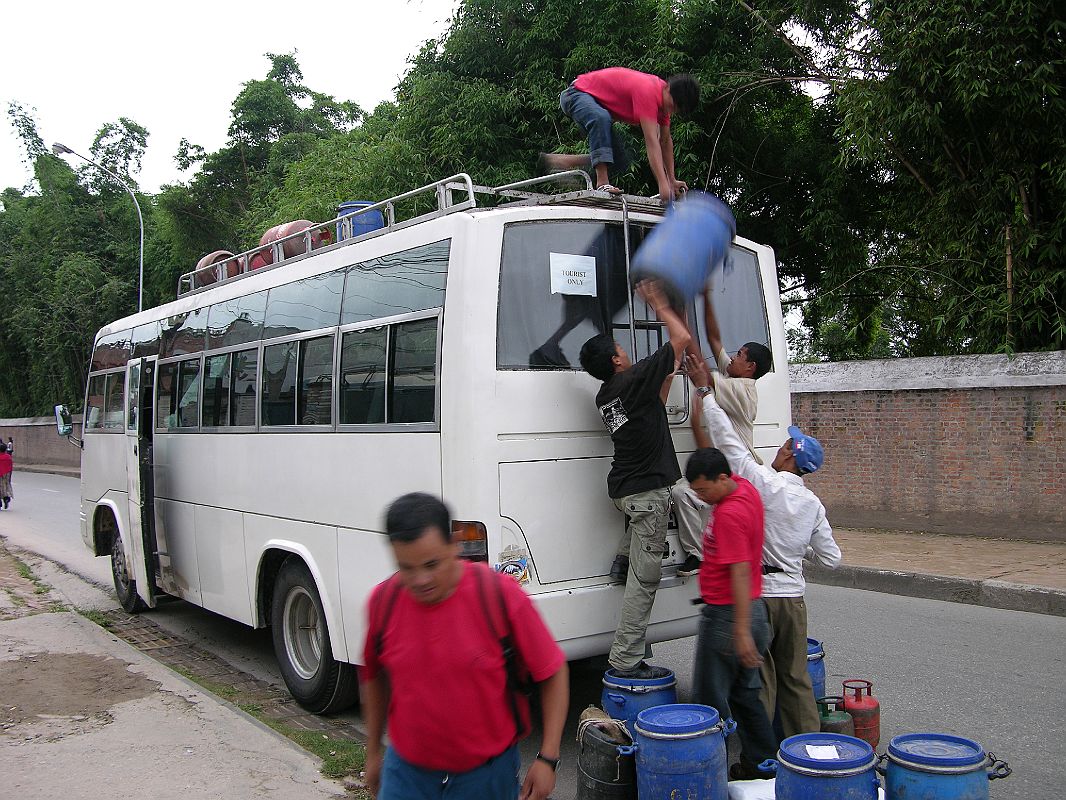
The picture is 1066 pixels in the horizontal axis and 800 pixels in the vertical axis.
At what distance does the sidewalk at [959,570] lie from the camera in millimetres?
8156

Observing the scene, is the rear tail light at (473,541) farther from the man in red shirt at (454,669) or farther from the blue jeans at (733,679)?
the man in red shirt at (454,669)

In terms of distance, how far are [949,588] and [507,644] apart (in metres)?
7.30

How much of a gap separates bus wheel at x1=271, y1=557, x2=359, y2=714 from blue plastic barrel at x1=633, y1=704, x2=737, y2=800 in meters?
2.30

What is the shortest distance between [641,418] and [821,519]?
98 cm

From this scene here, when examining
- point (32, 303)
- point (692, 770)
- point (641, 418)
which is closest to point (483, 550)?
point (641, 418)

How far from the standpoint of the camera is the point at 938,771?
3217 mm

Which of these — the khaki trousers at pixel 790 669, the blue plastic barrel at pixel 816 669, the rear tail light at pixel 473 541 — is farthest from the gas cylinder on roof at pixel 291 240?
the blue plastic barrel at pixel 816 669

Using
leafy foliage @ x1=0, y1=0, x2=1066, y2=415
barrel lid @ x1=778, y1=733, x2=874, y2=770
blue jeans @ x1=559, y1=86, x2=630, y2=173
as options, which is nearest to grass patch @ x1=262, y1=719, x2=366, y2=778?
barrel lid @ x1=778, y1=733, x2=874, y2=770

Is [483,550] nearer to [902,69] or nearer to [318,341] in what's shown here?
[318,341]

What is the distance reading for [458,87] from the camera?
16.2 meters

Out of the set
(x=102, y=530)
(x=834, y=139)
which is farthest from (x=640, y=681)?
(x=834, y=139)

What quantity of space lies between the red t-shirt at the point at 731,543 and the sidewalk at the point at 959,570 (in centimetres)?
523

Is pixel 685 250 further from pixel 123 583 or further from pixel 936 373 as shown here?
pixel 936 373

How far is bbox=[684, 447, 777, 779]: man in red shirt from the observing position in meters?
3.92
